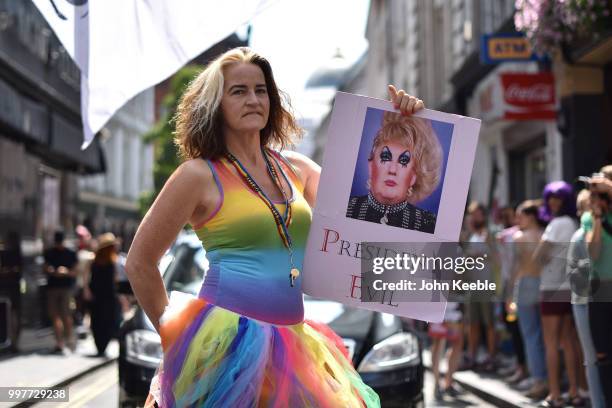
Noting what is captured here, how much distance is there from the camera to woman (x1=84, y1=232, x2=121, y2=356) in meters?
14.9

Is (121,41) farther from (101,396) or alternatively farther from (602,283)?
(101,396)

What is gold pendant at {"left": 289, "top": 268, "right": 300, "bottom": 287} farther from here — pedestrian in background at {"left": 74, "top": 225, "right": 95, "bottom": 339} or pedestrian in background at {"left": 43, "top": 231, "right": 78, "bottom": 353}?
pedestrian in background at {"left": 74, "top": 225, "right": 95, "bottom": 339}

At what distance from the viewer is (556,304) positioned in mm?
9102

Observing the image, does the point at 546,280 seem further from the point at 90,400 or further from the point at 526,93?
the point at 526,93

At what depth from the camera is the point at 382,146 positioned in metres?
3.46

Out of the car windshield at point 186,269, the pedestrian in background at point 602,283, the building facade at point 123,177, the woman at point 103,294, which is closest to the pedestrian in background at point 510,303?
the pedestrian in background at point 602,283

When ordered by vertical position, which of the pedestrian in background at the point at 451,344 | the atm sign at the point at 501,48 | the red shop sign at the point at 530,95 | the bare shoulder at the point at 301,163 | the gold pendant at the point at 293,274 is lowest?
the pedestrian in background at the point at 451,344

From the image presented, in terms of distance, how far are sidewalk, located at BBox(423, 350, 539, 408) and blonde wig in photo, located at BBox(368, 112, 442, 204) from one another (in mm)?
6084

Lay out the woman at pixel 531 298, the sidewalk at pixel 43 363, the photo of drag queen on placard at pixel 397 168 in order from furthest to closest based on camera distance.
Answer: the sidewalk at pixel 43 363 < the woman at pixel 531 298 < the photo of drag queen on placard at pixel 397 168

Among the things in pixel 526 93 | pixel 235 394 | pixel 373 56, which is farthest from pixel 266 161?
pixel 373 56

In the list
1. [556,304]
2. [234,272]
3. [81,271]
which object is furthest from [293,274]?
[81,271]

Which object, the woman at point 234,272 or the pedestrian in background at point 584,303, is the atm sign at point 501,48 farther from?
the woman at point 234,272

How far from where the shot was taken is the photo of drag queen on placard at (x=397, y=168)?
3.42 m

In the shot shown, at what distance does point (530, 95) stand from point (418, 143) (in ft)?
39.3
